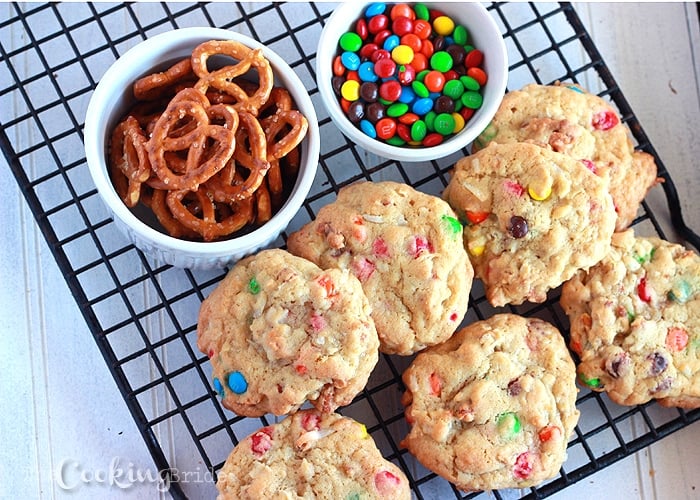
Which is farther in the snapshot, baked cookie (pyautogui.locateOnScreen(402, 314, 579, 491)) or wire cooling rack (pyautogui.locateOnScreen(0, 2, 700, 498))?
wire cooling rack (pyautogui.locateOnScreen(0, 2, 700, 498))

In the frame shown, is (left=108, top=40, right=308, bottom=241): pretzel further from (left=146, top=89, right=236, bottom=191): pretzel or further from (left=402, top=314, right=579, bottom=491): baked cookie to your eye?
(left=402, top=314, right=579, bottom=491): baked cookie

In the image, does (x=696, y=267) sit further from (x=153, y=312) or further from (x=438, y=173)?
(x=153, y=312)

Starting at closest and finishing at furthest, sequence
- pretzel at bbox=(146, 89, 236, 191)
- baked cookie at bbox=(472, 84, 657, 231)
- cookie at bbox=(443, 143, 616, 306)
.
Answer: pretzel at bbox=(146, 89, 236, 191) < cookie at bbox=(443, 143, 616, 306) < baked cookie at bbox=(472, 84, 657, 231)

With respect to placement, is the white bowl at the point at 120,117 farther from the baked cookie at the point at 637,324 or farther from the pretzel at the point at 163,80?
the baked cookie at the point at 637,324

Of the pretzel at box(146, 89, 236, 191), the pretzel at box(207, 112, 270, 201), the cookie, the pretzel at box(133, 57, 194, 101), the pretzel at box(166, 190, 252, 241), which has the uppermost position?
the pretzel at box(133, 57, 194, 101)

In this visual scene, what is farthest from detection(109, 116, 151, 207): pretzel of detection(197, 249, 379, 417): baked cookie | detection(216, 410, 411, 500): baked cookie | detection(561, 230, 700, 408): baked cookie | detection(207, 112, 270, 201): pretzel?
detection(561, 230, 700, 408): baked cookie

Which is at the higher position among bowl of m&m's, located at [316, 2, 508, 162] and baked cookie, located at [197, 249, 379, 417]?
bowl of m&m's, located at [316, 2, 508, 162]
